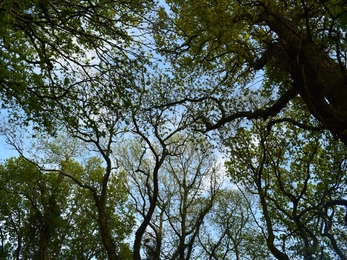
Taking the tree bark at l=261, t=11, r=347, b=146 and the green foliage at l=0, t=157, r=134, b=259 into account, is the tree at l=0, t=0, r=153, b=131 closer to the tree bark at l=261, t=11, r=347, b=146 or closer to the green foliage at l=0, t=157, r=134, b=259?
the tree bark at l=261, t=11, r=347, b=146

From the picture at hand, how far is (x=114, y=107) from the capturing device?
7820 mm

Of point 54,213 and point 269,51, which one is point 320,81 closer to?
point 269,51

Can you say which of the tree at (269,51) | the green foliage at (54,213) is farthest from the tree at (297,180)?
the green foliage at (54,213)

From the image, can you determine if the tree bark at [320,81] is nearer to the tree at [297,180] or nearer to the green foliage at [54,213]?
the tree at [297,180]

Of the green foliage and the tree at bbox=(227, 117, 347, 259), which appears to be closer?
the tree at bbox=(227, 117, 347, 259)

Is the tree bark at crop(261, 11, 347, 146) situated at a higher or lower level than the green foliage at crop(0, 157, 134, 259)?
lower

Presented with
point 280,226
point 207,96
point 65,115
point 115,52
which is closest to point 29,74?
point 65,115

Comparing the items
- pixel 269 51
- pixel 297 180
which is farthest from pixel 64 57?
pixel 297 180

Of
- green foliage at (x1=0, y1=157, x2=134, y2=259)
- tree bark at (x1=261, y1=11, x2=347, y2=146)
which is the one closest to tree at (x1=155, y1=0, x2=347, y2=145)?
tree bark at (x1=261, y1=11, x2=347, y2=146)

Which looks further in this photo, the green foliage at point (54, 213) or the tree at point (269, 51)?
the green foliage at point (54, 213)

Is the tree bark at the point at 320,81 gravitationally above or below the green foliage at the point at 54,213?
below

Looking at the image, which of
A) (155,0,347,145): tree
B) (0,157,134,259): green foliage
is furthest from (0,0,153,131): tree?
(0,157,134,259): green foliage

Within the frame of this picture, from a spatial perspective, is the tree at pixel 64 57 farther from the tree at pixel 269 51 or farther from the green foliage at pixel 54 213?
the green foliage at pixel 54 213

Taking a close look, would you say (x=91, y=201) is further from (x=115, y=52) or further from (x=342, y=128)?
(x=342, y=128)
